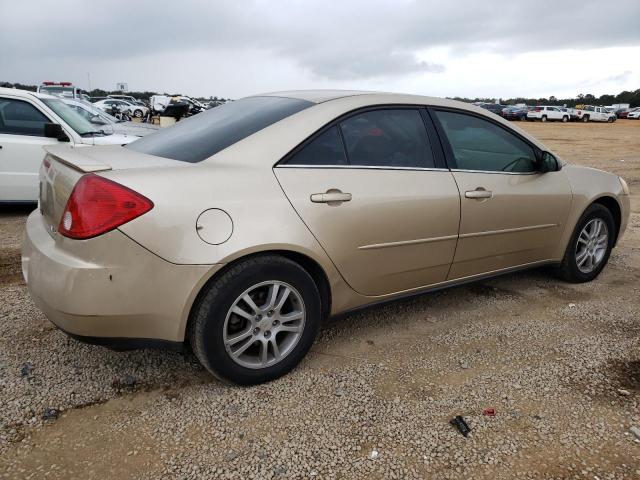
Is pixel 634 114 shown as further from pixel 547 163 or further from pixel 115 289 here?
pixel 115 289

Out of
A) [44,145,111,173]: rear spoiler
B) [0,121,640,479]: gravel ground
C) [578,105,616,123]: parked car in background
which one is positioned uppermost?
[578,105,616,123]: parked car in background

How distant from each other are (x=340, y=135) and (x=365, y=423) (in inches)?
60.4

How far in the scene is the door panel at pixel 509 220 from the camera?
3283mm

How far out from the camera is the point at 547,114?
A: 4297 cm

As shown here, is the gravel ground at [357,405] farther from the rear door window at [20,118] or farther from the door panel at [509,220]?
the rear door window at [20,118]

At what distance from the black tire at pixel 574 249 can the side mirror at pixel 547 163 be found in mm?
602

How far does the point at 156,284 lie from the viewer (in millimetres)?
2244

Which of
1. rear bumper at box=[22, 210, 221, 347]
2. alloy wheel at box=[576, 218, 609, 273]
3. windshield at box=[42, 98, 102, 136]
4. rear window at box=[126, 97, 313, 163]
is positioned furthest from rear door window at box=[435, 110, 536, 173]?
windshield at box=[42, 98, 102, 136]

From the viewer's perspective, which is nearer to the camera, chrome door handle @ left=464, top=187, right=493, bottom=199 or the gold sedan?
the gold sedan

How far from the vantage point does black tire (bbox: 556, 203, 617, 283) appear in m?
4.09

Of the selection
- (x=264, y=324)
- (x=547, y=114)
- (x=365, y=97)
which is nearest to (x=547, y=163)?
(x=365, y=97)

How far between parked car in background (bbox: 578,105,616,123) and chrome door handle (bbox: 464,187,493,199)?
153 feet

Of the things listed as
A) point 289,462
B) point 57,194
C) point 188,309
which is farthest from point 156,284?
point 289,462

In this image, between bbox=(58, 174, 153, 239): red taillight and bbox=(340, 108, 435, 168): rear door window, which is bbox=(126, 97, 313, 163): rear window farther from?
bbox=(58, 174, 153, 239): red taillight
